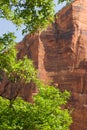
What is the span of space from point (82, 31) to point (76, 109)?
14731 mm

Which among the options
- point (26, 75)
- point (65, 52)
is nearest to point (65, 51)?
point (65, 52)

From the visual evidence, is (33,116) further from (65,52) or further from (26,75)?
(65,52)

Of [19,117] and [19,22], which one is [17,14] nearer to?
[19,22]

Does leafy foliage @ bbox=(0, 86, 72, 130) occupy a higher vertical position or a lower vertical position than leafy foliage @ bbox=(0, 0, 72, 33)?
lower

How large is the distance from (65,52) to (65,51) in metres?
0.18

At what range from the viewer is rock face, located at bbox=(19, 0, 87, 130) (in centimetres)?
5875

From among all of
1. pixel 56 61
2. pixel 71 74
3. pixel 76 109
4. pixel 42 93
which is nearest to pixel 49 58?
pixel 56 61

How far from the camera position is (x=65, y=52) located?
206 feet

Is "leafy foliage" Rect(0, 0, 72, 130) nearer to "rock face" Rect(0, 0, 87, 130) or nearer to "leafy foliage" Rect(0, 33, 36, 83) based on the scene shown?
"leafy foliage" Rect(0, 33, 36, 83)

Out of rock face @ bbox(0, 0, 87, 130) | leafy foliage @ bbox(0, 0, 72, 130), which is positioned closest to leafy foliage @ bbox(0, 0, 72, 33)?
leafy foliage @ bbox(0, 0, 72, 130)

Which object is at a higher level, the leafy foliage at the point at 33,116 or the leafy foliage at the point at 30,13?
the leafy foliage at the point at 30,13

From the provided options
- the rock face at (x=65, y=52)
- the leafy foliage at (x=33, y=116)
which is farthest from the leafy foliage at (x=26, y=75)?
the rock face at (x=65, y=52)

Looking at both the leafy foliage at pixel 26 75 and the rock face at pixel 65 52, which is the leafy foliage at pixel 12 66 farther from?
the rock face at pixel 65 52

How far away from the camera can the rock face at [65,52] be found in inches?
2315
